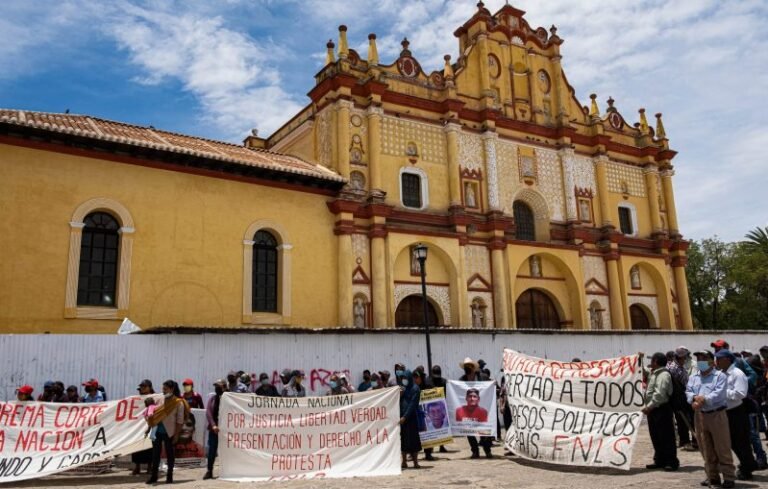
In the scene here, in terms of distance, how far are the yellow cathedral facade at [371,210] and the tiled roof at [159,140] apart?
0.39ft

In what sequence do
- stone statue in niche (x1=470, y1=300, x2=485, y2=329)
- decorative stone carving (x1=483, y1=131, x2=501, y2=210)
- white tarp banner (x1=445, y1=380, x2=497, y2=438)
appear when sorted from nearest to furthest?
1. white tarp banner (x1=445, y1=380, x2=497, y2=438)
2. stone statue in niche (x1=470, y1=300, x2=485, y2=329)
3. decorative stone carving (x1=483, y1=131, x2=501, y2=210)

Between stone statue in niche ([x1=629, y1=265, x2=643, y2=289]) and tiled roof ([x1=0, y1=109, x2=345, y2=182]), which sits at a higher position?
tiled roof ([x1=0, y1=109, x2=345, y2=182])

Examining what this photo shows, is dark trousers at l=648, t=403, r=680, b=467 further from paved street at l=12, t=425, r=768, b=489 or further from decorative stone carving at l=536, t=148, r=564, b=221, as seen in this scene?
Result: decorative stone carving at l=536, t=148, r=564, b=221

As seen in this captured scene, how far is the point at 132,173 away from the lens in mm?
18859

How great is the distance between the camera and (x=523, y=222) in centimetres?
2800

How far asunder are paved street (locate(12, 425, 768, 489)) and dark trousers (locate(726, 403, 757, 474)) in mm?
244

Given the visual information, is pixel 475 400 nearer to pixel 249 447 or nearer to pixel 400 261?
pixel 249 447

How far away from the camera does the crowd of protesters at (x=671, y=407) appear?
8242 millimetres

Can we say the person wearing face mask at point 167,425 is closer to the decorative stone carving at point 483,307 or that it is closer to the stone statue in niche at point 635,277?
the decorative stone carving at point 483,307

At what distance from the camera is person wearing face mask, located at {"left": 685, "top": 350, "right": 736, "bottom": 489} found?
8086 mm

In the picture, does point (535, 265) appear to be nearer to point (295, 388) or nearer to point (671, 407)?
point (295, 388)

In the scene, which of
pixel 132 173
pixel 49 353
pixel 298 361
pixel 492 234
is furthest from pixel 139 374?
pixel 492 234

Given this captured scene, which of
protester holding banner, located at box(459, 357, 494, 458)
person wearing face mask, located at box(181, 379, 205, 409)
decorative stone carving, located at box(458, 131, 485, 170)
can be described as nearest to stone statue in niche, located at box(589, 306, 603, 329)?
decorative stone carving, located at box(458, 131, 485, 170)

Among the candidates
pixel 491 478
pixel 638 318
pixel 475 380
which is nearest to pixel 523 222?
pixel 638 318
